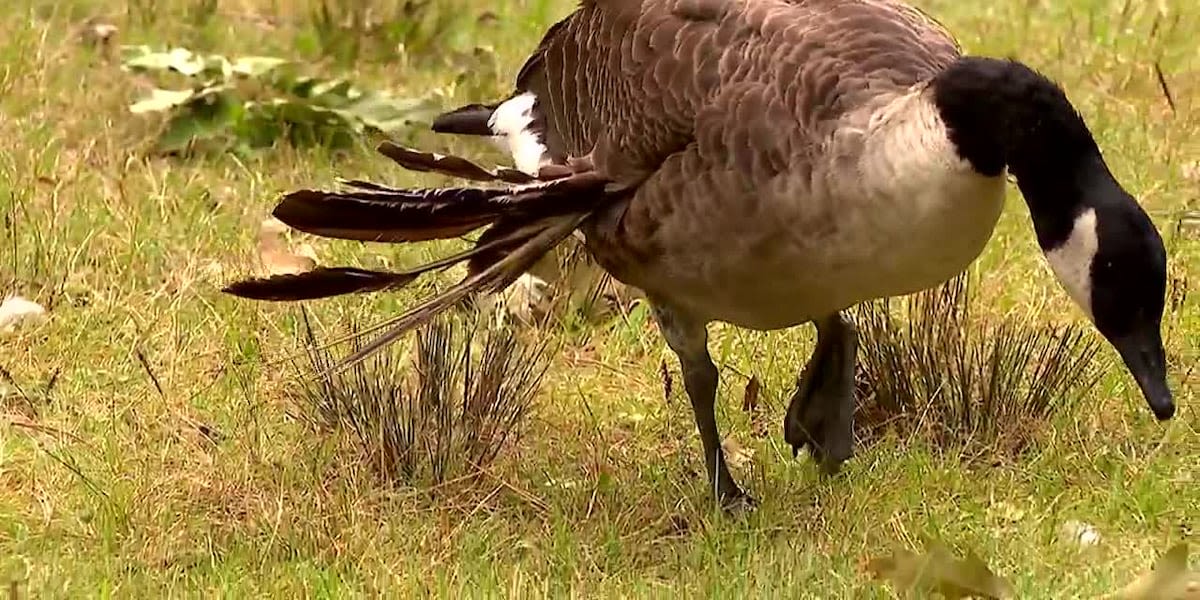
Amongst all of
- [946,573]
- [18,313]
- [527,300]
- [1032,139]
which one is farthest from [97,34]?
[946,573]

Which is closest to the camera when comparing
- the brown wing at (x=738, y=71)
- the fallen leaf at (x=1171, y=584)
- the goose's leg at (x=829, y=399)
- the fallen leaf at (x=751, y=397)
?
Answer: the fallen leaf at (x=1171, y=584)

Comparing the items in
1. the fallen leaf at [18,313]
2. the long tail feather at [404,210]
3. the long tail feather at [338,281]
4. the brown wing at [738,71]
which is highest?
the brown wing at [738,71]

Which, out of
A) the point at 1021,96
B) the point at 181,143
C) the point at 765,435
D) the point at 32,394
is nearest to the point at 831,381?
the point at 765,435

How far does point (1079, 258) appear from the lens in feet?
10.3

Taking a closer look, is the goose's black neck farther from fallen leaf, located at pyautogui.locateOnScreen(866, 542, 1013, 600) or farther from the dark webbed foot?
the dark webbed foot

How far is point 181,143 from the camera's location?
6133 mm

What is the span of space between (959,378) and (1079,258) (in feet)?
3.88

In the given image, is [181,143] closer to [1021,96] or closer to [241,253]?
[241,253]

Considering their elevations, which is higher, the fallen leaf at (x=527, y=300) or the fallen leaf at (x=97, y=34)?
the fallen leaf at (x=97, y=34)

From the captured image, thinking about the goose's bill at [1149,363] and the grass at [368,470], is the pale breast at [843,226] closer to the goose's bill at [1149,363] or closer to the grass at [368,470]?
the goose's bill at [1149,363]

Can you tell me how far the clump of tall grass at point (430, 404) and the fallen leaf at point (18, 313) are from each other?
102 cm

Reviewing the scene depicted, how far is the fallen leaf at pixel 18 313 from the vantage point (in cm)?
494

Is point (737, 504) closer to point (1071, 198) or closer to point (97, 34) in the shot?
point (1071, 198)

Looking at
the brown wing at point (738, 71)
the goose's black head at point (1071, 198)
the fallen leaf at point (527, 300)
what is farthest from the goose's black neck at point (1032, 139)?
the fallen leaf at point (527, 300)
